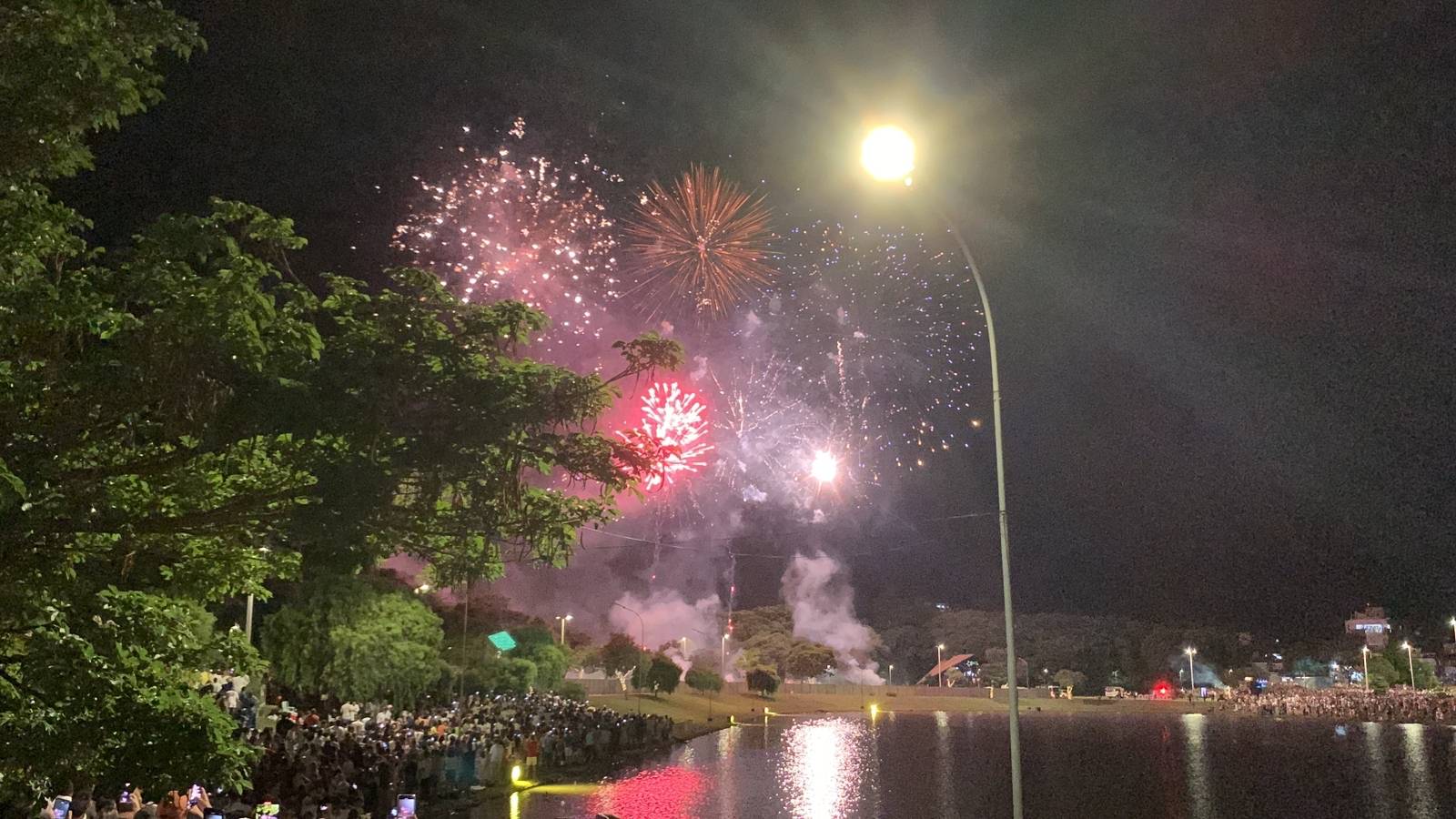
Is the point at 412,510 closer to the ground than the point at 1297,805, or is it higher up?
higher up

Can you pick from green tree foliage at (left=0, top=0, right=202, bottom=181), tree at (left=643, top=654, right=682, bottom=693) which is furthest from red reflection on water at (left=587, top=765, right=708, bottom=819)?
tree at (left=643, top=654, right=682, bottom=693)

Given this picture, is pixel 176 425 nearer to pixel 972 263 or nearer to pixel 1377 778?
pixel 972 263

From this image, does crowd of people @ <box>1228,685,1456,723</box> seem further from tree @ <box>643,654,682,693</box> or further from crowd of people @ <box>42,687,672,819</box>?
crowd of people @ <box>42,687,672,819</box>

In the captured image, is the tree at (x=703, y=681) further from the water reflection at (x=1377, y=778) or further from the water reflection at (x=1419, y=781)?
the water reflection at (x=1419, y=781)

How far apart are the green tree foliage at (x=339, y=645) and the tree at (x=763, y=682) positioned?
53.0 metres

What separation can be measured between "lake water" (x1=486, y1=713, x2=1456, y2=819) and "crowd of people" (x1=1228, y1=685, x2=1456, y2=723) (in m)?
33.4

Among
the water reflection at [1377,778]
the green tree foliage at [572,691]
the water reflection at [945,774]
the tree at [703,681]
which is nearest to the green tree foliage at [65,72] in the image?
the water reflection at [945,774]

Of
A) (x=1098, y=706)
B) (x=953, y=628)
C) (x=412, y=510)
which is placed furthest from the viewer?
(x=953, y=628)

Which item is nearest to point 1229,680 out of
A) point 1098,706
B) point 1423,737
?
point 1098,706

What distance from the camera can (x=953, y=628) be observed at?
157m

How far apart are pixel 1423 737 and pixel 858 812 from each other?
2027 inches

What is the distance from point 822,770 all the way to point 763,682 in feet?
186

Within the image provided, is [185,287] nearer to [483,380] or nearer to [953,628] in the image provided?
[483,380]

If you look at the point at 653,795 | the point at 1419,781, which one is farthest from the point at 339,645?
the point at 1419,781
